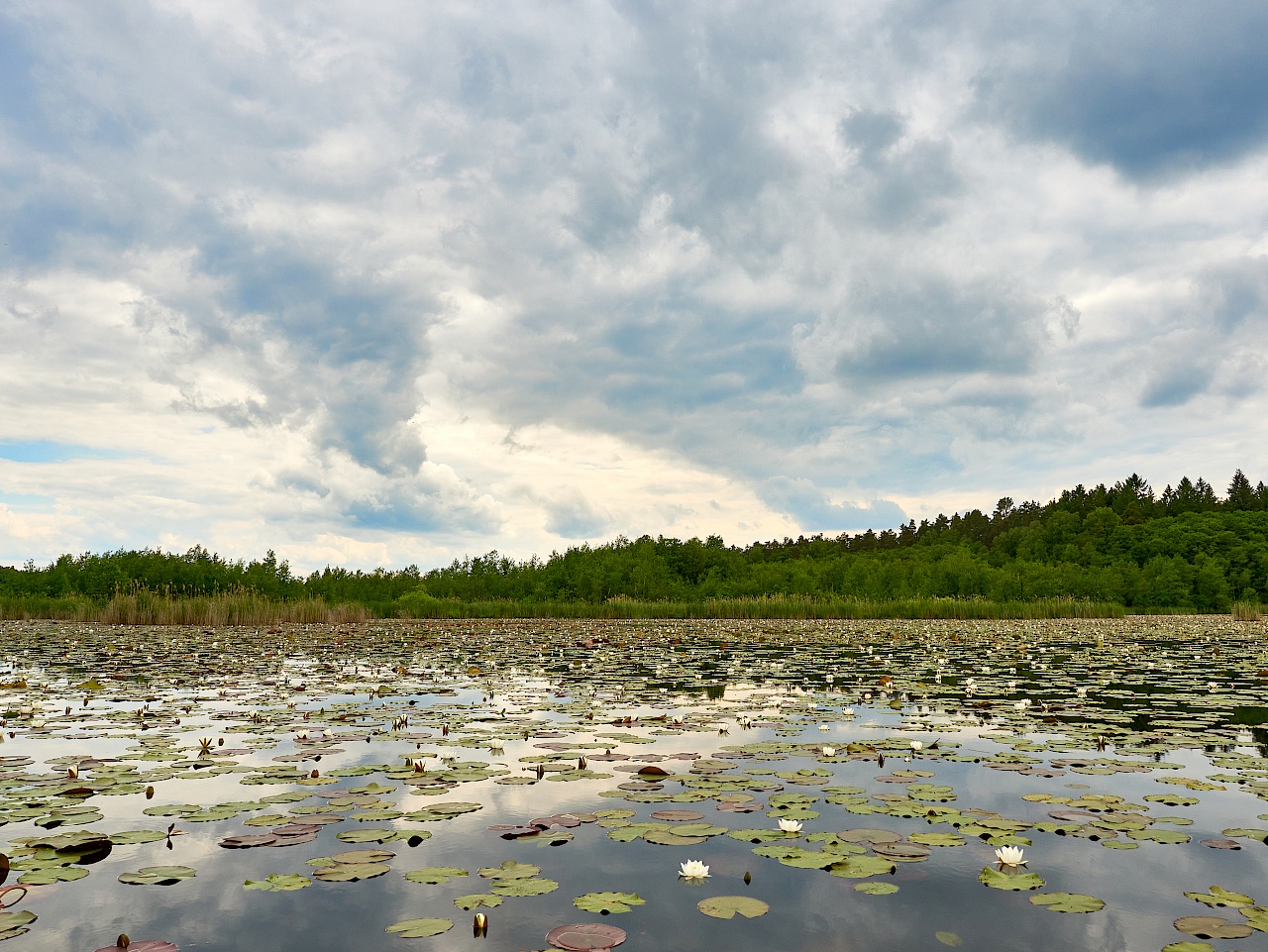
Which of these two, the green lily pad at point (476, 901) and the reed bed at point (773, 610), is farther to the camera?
the reed bed at point (773, 610)

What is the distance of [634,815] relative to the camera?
5438mm

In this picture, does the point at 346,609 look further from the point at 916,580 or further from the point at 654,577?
the point at 916,580

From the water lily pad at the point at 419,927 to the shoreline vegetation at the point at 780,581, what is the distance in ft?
109

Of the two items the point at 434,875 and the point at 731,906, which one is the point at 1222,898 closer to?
the point at 731,906

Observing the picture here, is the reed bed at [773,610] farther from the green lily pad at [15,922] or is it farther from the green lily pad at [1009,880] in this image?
the green lily pad at [15,922]

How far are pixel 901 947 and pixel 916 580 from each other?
84.1 meters

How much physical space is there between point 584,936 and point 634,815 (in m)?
2.06

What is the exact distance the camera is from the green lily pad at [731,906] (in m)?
3.71

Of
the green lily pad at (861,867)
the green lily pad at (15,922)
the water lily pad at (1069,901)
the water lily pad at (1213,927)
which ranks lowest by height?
the water lily pad at (1213,927)

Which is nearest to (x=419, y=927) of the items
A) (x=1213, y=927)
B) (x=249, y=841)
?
(x=249, y=841)

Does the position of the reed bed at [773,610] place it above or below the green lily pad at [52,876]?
above

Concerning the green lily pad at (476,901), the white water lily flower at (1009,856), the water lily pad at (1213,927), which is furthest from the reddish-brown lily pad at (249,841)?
the water lily pad at (1213,927)

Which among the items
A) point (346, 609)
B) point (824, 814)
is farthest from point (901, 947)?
point (346, 609)

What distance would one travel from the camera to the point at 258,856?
457 centimetres
